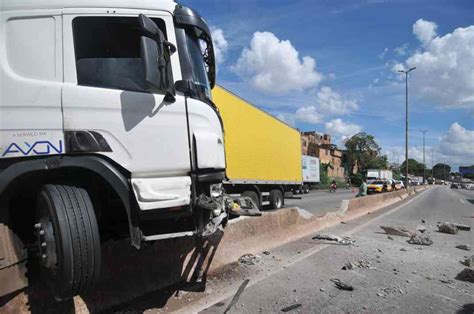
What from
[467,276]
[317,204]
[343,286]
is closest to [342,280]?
[343,286]

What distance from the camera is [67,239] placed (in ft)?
12.4

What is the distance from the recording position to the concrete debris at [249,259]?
7446 millimetres

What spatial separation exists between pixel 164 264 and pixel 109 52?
2.78m

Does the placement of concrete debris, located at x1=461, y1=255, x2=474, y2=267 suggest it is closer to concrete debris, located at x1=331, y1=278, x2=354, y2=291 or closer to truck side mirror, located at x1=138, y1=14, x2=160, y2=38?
concrete debris, located at x1=331, y1=278, x2=354, y2=291

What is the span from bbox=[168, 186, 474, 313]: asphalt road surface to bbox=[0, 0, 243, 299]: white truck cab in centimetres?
156

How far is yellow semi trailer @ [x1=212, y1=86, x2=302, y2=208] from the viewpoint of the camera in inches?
594

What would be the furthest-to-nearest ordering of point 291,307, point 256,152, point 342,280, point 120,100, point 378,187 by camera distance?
point 378,187 < point 256,152 < point 342,280 < point 291,307 < point 120,100

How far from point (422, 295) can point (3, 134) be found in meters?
5.39

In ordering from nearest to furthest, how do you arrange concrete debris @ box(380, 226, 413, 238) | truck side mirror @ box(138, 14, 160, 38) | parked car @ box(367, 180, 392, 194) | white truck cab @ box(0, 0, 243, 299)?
white truck cab @ box(0, 0, 243, 299), truck side mirror @ box(138, 14, 160, 38), concrete debris @ box(380, 226, 413, 238), parked car @ box(367, 180, 392, 194)

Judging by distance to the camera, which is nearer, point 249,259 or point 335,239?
point 249,259

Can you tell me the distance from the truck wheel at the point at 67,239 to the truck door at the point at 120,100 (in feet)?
1.71

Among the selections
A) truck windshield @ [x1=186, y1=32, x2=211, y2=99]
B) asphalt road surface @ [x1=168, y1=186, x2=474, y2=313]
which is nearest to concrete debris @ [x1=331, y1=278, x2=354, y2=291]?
asphalt road surface @ [x1=168, y1=186, x2=474, y2=313]

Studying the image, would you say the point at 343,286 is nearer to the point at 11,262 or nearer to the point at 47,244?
the point at 47,244

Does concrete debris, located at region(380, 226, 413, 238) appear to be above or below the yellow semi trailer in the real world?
below
